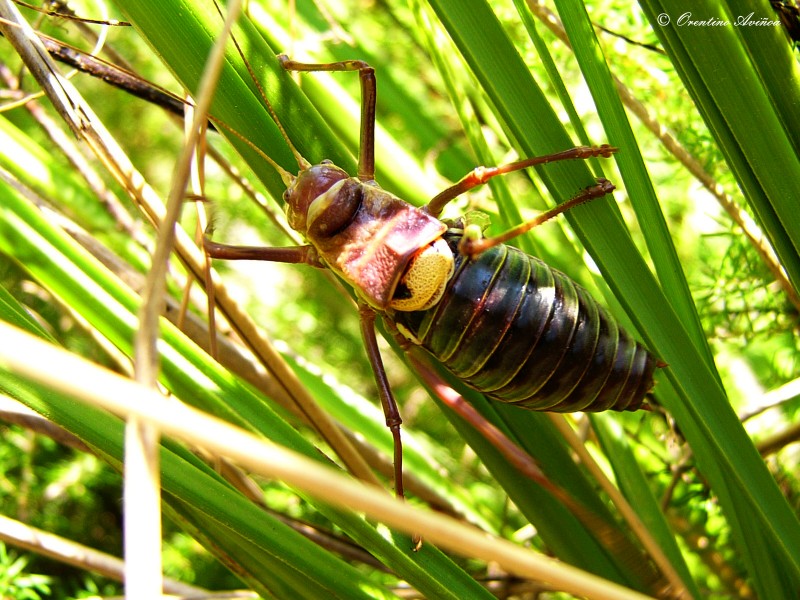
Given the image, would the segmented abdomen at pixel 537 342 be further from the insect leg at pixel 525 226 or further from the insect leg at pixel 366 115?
the insect leg at pixel 366 115

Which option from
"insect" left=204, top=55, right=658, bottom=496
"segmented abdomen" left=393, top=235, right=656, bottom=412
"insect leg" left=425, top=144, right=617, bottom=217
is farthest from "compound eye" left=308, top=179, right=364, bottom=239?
"segmented abdomen" left=393, top=235, right=656, bottom=412

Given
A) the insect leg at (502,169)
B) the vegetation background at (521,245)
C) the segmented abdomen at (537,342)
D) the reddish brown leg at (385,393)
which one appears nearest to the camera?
the vegetation background at (521,245)

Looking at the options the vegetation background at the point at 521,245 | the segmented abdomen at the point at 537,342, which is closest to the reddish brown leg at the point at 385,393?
the vegetation background at the point at 521,245

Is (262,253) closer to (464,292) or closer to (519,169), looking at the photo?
(464,292)

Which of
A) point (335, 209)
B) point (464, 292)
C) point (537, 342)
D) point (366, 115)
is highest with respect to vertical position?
point (366, 115)

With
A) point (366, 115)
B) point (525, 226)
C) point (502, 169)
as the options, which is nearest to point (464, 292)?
point (525, 226)

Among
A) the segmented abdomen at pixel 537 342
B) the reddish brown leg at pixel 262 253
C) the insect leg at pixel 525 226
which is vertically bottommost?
the segmented abdomen at pixel 537 342
